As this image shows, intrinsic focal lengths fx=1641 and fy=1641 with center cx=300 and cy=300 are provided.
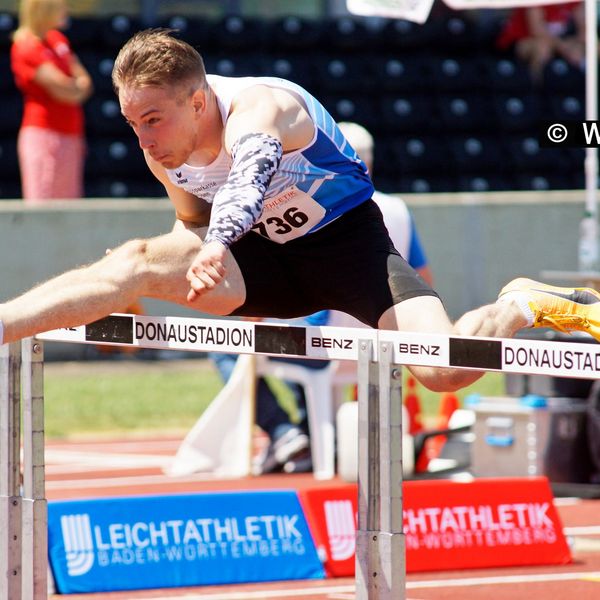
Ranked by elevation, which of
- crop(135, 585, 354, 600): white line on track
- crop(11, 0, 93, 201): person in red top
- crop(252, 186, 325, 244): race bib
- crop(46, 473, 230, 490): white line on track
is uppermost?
crop(11, 0, 93, 201): person in red top

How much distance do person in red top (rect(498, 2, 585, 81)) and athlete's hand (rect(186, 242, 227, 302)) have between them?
42.8 ft

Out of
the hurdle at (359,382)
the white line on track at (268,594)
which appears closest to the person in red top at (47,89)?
the white line on track at (268,594)

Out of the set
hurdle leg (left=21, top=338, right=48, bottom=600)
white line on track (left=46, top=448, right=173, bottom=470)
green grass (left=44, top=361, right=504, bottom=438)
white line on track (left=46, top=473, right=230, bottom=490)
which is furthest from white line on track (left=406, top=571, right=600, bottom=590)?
green grass (left=44, top=361, right=504, bottom=438)

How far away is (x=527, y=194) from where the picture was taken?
15.2 meters

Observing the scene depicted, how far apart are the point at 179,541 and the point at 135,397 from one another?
5.83 meters

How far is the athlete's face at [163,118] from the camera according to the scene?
502cm

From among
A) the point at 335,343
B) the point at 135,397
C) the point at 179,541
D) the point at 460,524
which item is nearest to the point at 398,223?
the point at 460,524

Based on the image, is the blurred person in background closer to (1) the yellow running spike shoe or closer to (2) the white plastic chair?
(2) the white plastic chair

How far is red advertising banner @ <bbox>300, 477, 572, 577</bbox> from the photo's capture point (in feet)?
22.1

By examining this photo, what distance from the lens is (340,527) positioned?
675 cm

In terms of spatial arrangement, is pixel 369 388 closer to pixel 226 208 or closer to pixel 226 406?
pixel 226 208

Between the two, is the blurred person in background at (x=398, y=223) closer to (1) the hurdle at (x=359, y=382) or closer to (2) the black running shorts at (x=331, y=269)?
(2) the black running shorts at (x=331, y=269)

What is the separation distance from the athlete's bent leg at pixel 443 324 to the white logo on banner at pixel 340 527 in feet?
5.25

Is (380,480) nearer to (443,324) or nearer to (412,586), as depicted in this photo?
(443,324)
